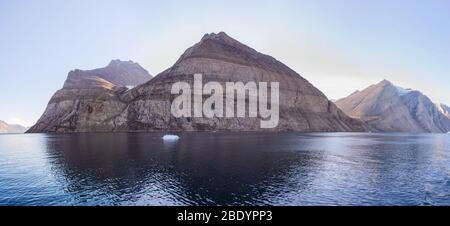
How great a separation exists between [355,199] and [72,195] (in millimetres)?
33904

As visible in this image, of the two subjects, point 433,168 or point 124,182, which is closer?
point 124,182

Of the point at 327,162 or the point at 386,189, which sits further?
the point at 327,162

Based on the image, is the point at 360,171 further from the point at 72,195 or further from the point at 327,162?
the point at 72,195

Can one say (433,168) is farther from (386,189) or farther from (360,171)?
(386,189)

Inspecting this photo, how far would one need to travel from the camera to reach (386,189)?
3625 cm

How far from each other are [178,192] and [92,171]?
22217 mm

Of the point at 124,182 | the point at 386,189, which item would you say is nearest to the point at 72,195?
the point at 124,182

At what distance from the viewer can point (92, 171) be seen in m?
47.0
